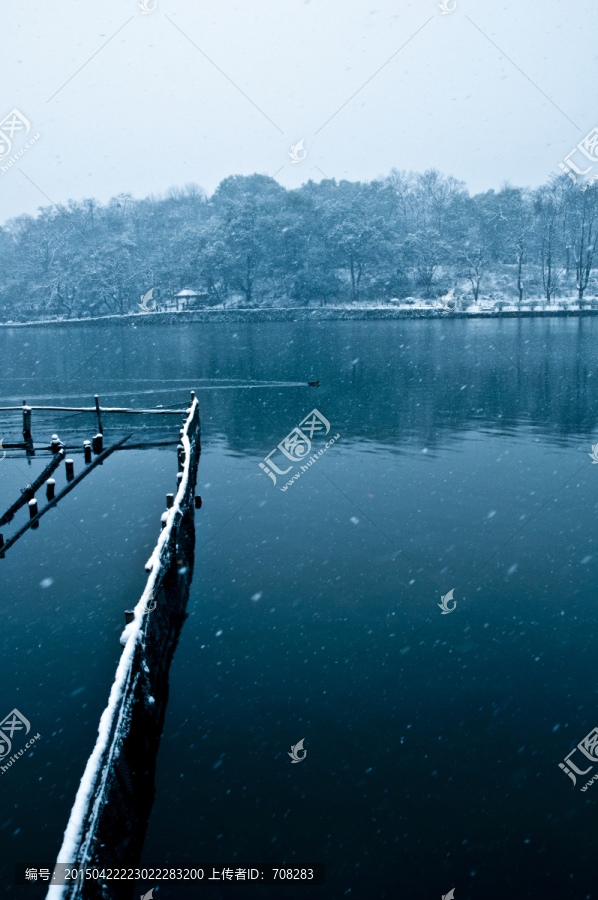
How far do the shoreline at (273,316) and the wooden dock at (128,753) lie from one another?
260 ft

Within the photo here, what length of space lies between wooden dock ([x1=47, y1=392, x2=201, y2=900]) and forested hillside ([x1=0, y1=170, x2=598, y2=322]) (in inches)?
3388

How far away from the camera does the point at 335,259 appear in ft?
305

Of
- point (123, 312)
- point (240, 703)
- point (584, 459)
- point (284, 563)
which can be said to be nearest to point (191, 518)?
point (284, 563)

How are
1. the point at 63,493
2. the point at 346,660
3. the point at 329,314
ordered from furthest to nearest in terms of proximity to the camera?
the point at 329,314 < the point at 63,493 < the point at 346,660

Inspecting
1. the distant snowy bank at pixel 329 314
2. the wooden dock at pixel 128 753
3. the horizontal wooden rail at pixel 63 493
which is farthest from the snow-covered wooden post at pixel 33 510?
the distant snowy bank at pixel 329 314

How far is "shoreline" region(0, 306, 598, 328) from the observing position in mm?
84131

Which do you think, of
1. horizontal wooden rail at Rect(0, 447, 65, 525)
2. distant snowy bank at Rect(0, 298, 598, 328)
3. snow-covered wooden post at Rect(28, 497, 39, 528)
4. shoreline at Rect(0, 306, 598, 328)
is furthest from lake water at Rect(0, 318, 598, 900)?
shoreline at Rect(0, 306, 598, 328)

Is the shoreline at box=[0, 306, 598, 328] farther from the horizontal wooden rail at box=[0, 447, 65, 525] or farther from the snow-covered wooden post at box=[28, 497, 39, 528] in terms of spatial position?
the snow-covered wooden post at box=[28, 497, 39, 528]

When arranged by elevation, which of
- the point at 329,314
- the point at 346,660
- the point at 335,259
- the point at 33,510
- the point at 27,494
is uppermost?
the point at 335,259

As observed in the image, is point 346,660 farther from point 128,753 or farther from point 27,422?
point 27,422

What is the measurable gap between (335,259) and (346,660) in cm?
8816

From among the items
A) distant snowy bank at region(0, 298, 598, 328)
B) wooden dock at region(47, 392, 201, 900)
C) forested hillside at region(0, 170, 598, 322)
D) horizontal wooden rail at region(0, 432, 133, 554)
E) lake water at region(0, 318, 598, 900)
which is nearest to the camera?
wooden dock at region(47, 392, 201, 900)

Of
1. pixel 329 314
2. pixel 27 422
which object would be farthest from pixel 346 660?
pixel 329 314

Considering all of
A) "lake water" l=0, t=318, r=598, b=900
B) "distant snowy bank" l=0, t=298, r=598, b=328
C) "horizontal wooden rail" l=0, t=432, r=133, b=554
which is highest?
"distant snowy bank" l=0, t=298, r=598, b=328
